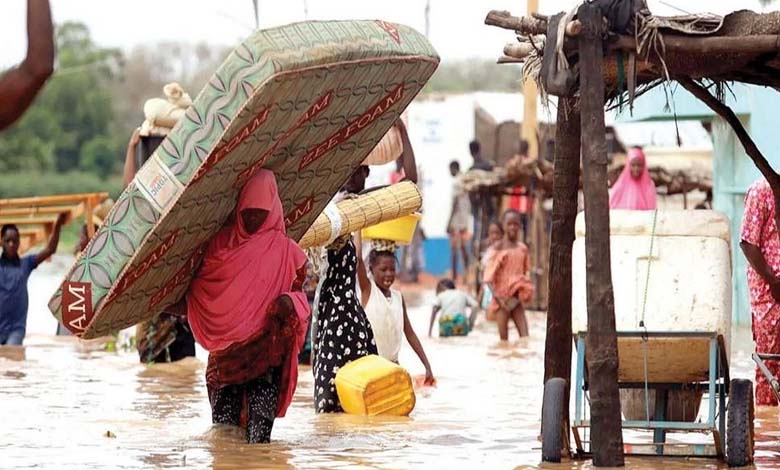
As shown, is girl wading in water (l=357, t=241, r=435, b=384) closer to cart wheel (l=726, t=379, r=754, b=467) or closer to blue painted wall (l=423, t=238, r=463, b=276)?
cart wheel (l=726, t=379, r=754, b=467)

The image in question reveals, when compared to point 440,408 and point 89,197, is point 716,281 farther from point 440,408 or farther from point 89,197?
point 89,197

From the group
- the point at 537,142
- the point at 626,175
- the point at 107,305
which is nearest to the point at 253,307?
the point at 107,305

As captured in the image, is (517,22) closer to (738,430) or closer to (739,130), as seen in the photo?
(739,130)

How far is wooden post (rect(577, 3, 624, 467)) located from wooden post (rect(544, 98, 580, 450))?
0.84m

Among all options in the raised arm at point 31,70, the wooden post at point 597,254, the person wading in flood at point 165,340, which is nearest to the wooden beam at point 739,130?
the wooden post at point 597,254

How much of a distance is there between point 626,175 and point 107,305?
1156 cm

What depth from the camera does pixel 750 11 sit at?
8172 mm

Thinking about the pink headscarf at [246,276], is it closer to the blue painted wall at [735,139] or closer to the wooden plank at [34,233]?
the blue painted wall at [735,139]

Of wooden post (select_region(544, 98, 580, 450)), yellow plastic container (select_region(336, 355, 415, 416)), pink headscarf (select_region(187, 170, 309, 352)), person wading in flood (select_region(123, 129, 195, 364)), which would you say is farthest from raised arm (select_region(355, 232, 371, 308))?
person wading in flood (select_region(123, 129, 195, 364))

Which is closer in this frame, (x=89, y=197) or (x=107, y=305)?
(x=107, y=305)

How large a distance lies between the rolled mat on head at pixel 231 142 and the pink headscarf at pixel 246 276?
10cm

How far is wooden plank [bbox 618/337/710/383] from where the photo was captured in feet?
27.7

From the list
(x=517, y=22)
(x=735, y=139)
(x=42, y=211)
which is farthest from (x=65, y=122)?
(x=517, y=22)

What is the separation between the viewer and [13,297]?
1764 centimetres
